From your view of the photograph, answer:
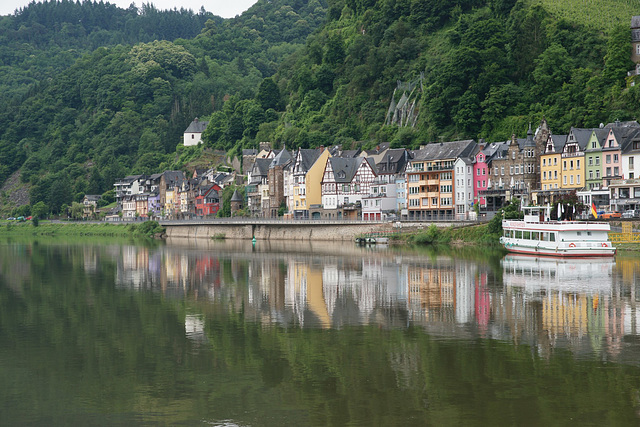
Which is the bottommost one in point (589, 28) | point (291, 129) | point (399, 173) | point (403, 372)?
point (403, 372)

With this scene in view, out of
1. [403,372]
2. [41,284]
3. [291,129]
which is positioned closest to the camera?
[403,372]

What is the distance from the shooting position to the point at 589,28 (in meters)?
95.6

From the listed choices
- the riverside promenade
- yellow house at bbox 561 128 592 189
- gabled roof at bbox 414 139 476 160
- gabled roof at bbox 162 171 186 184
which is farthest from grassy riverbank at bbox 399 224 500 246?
gabled roof at bbox 162 171 186 184

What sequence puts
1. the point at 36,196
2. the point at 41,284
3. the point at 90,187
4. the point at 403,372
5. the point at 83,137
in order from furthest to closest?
the point at 83,137
the point at 90,187
the point at 36,196
the point at 41,284
the point at 403,372

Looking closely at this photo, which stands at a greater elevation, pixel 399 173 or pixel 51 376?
pixel 399 173

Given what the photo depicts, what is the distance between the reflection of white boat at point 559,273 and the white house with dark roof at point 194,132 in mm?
119165

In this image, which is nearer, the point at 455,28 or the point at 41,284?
the point at 41,284

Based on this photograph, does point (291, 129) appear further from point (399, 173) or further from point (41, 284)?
point (41, 284)

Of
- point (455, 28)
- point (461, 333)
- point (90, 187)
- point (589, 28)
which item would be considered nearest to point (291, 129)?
point (455, 28)

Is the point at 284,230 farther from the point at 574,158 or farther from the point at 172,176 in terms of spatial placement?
the point at 172,176

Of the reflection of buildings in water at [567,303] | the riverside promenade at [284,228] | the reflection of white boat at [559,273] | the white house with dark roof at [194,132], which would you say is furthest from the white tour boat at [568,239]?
the white house with dark roof at [194,132]

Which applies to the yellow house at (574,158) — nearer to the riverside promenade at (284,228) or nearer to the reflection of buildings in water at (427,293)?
the riverside promenade at (284,228)

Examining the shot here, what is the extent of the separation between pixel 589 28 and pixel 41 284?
73770 millimetres

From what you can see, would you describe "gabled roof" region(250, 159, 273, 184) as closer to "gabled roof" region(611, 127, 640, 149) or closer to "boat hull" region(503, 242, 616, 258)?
"gabled roof" region(611, 127, 640, 149)
